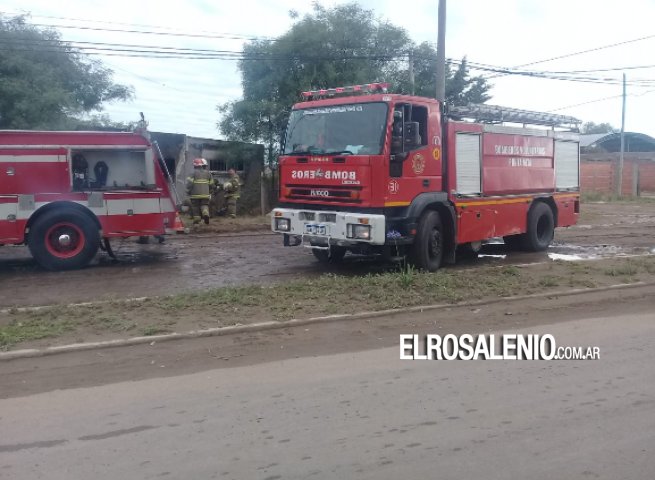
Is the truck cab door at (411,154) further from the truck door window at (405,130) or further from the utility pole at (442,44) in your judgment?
the utility pole at (442,44)

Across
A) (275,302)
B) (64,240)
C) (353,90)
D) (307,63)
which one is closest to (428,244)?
(353,90)

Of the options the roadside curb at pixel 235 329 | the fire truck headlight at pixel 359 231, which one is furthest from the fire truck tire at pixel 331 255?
the roadside curb at pixel 235 329

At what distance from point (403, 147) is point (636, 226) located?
1302 centimetres

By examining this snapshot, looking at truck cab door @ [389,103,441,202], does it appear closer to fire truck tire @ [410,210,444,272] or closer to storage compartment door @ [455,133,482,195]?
fire truck tire @ [410,210,444,272]

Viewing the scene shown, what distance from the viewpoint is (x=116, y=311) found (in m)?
7.47

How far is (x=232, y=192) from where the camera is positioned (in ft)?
63.0

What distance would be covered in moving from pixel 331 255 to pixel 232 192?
8.00 meters

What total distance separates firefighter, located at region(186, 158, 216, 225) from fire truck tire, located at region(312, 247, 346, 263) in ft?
19.1

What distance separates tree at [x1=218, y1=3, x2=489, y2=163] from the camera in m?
20.9

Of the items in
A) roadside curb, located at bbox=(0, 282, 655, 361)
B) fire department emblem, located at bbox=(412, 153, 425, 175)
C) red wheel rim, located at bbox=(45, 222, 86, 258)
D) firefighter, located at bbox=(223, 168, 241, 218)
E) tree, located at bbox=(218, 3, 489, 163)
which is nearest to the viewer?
roadside curb, located at bbox=(0, 282, 655, 361)

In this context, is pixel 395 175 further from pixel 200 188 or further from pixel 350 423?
pixel 200 188

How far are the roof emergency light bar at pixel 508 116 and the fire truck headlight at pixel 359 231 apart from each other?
2.83 metres

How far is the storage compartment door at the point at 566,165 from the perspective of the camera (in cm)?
1409

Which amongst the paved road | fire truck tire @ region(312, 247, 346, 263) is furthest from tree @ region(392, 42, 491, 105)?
the paved road
